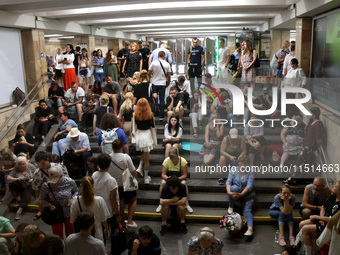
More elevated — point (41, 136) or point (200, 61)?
point (200, 61)

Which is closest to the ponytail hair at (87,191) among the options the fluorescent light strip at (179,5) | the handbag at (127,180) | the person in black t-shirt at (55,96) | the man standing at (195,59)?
the handbag at (127,180)

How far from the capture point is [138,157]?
26.3ft

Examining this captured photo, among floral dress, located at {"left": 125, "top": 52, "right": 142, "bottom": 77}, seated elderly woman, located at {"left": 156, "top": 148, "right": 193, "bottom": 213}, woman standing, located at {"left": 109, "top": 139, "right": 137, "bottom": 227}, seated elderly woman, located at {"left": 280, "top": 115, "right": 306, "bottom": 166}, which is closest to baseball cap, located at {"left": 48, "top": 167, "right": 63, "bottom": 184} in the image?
woman standing, located at {"left": 109, "top": 139, "right": 137, "bottom": 227}

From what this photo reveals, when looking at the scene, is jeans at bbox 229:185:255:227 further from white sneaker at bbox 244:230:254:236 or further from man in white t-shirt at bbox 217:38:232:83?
man in white t-shirt at bbox 217:38:232:83

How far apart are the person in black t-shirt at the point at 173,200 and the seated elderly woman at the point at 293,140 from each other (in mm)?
2451

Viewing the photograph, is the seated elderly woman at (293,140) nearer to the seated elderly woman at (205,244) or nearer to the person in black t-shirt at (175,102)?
the person in black t-shirt at (175,102)

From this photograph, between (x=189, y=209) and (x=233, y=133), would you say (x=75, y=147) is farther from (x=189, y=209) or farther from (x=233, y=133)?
(x=233, y=133)

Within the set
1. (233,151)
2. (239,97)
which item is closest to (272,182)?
(233,151)

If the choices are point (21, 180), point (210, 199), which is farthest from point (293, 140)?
point (21, 180)

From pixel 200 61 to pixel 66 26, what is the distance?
5510 millimetres

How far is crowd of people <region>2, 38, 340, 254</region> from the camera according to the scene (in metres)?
4.61

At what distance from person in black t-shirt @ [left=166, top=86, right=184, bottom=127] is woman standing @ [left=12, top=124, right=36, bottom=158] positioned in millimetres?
3386

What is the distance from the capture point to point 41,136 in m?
9.21

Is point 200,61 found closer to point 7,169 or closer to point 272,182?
point 272,182
